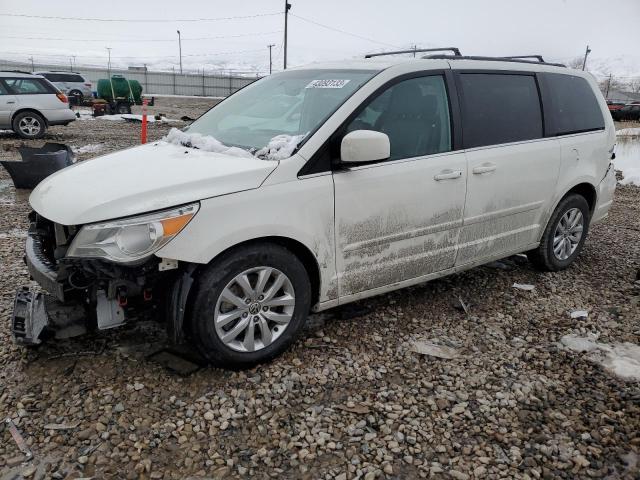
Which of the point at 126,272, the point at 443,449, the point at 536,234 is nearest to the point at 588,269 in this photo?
the point at 536,234

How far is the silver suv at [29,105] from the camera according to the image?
43.2 feet

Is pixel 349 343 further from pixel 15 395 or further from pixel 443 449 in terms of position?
pixel 15 395

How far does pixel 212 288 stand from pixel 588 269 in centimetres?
395

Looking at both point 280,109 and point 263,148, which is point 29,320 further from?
point 280,109

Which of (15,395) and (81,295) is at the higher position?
(81,295)

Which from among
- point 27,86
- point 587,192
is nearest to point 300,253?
point 587,192

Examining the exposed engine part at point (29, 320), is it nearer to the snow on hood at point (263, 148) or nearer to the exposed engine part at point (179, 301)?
the exposed engine part at point (179, 301)

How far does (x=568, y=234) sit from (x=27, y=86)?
44.5 feet

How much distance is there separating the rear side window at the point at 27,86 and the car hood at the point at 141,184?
12.0m

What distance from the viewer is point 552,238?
15.7 ft

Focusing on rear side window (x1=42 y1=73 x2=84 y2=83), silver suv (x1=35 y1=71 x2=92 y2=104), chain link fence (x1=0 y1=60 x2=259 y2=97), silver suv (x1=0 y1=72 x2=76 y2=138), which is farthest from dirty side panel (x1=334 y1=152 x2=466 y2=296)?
chain link fence (x1=0 y1=60 x2=259 y2=97)

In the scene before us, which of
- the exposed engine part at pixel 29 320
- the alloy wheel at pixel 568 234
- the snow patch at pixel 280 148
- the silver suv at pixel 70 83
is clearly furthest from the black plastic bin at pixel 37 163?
the silver suv at pixel 70 83

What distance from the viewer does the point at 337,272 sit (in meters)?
3.35

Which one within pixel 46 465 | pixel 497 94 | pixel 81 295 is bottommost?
pixel 46 465
